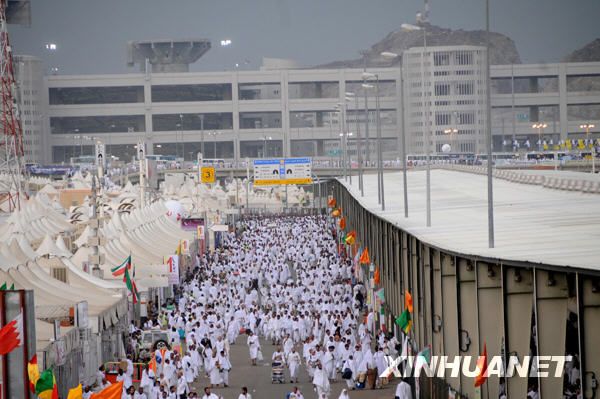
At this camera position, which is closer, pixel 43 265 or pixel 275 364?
pixel 275 364

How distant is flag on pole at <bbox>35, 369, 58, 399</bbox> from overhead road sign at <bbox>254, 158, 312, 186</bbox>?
63.0 m

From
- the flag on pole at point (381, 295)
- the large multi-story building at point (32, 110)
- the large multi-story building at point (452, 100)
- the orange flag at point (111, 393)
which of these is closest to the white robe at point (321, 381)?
the flag on pole at point (381, 295)

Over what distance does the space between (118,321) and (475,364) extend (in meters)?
10.6

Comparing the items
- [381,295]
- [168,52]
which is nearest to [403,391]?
[381,295]

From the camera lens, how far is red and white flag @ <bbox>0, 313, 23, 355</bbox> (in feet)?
43.6

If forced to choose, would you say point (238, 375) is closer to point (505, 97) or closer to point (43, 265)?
point (43, 265)

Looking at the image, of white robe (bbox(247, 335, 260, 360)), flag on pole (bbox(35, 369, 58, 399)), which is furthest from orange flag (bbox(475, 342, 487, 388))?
white robe (bbox(247, 335, 260, 360))

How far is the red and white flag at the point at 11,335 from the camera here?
43.6 ft

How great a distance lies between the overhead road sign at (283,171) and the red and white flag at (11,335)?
64294mm

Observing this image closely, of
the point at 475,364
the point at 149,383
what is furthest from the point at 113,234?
the point at 475,364

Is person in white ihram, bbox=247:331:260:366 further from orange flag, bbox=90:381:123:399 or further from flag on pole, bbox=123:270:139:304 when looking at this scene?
orange flag, bbox=90:381:123:399

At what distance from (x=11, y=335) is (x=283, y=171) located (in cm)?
6490

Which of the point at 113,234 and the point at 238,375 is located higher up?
the point at 113,234

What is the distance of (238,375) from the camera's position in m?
25.5
